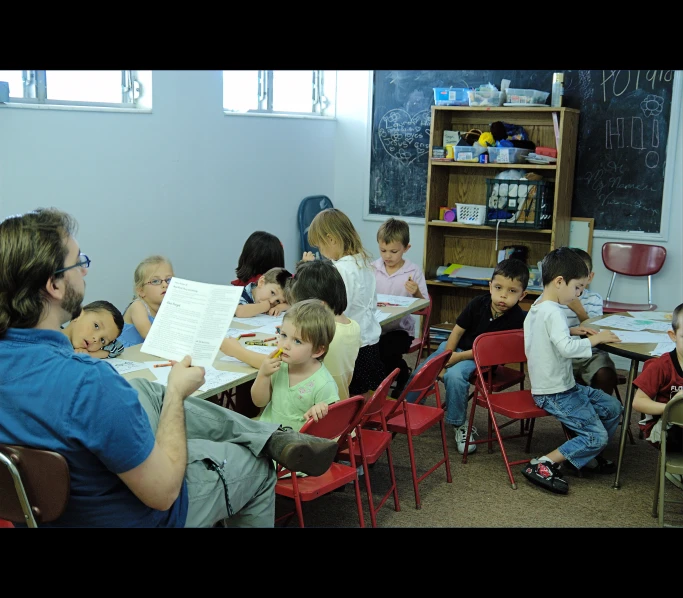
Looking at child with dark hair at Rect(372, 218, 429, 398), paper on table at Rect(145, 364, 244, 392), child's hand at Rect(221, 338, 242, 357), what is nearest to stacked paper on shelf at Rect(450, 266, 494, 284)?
child with dark hair at Rect(372, 218, 429, 398)

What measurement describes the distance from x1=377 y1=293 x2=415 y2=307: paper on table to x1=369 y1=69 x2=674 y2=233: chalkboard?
6.66 ft

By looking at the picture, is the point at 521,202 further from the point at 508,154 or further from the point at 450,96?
the point at 450,96

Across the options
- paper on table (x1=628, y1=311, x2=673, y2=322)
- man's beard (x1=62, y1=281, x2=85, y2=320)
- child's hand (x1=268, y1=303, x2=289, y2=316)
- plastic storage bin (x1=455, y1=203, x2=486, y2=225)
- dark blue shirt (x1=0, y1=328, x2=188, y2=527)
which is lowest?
paper on table (x1=628, y1=311, x2=673, y2=322)

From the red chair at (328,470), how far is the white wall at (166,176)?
222cm

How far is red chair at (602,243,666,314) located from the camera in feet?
19.1

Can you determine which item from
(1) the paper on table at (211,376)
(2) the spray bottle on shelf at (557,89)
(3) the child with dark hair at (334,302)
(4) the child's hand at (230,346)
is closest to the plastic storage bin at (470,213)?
(2) the spray bottle on shelf at (557,89)

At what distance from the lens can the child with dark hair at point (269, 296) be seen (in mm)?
4055

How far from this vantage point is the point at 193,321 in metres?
2.68

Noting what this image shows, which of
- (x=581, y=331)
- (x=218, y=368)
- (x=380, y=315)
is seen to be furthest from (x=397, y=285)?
(x=218, y=368)

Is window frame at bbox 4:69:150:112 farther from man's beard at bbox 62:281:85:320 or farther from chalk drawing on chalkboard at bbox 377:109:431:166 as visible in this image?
man's beard at bbox 62:281:85:320

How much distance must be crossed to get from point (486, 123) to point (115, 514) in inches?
195

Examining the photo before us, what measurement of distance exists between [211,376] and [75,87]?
7.94 ft

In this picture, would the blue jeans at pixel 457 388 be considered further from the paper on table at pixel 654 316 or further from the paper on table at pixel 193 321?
the paper on table at pixel 193 321

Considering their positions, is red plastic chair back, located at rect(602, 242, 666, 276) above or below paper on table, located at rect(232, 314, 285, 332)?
above
